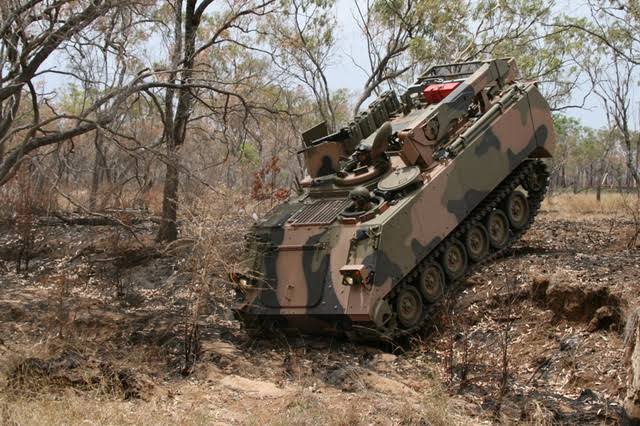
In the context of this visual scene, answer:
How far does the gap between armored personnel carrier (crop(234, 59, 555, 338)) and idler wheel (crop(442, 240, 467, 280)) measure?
0.02 metres

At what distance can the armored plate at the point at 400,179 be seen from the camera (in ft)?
31.1

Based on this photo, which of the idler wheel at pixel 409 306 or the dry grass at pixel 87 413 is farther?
the idler wheel at pixel 409 306

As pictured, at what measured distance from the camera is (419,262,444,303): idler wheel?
9664mm

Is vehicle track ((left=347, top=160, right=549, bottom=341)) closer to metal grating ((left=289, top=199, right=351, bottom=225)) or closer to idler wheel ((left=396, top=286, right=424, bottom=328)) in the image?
idler wheel ((left=396, top=286, right=424, bottom=328))

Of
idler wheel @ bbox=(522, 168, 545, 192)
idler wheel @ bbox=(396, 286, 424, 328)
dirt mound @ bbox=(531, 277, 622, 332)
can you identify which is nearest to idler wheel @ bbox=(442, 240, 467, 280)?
idler wheel @ bbox=(396, 286, 424, 328)

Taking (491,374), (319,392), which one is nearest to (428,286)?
(491,374)

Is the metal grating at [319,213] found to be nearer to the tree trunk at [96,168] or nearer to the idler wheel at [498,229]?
the idler wheel at [498,229]

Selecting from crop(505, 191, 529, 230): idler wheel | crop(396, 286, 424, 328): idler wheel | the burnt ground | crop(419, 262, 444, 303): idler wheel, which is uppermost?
crop(505, 191, 529, 230): idler wheel

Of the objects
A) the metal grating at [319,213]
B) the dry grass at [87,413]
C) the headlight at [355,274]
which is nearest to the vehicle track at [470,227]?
the headlight at [355,274]

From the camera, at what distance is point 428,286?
9797 millimetres

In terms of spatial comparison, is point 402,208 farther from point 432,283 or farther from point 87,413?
point 87,413

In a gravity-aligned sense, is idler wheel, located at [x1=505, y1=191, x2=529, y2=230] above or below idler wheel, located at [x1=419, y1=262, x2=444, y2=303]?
above

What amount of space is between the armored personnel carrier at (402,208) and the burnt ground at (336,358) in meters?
0.42

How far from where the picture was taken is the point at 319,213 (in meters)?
9.88
